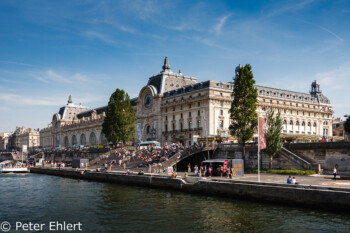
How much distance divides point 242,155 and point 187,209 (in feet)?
100

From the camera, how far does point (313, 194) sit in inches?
1243

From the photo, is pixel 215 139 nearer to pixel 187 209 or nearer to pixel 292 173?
pixel 292 173

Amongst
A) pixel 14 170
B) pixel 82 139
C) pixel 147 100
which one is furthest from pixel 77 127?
pixel 14 170

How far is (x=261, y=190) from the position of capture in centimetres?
3550

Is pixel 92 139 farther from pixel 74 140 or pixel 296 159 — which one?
pixel 296 159

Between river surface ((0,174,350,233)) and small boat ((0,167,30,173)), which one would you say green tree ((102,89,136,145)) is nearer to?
small boat ((0,167,30,173))

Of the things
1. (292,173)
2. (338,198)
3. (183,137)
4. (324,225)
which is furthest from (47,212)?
(183,137)

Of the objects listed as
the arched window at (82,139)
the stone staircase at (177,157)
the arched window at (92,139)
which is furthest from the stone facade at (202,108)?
the arched window at (82,139)

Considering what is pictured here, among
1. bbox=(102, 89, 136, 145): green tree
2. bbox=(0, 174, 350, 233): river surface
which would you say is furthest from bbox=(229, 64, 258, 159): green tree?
bbox=(102, 89, 136, 145): green tree

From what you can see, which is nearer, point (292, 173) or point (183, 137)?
point (292, 173)

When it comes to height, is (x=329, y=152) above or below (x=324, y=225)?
above

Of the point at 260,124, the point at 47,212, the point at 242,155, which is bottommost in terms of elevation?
the point at 47,212

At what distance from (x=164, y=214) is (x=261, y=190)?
1089 cm

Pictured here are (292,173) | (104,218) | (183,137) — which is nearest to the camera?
(104,218)
